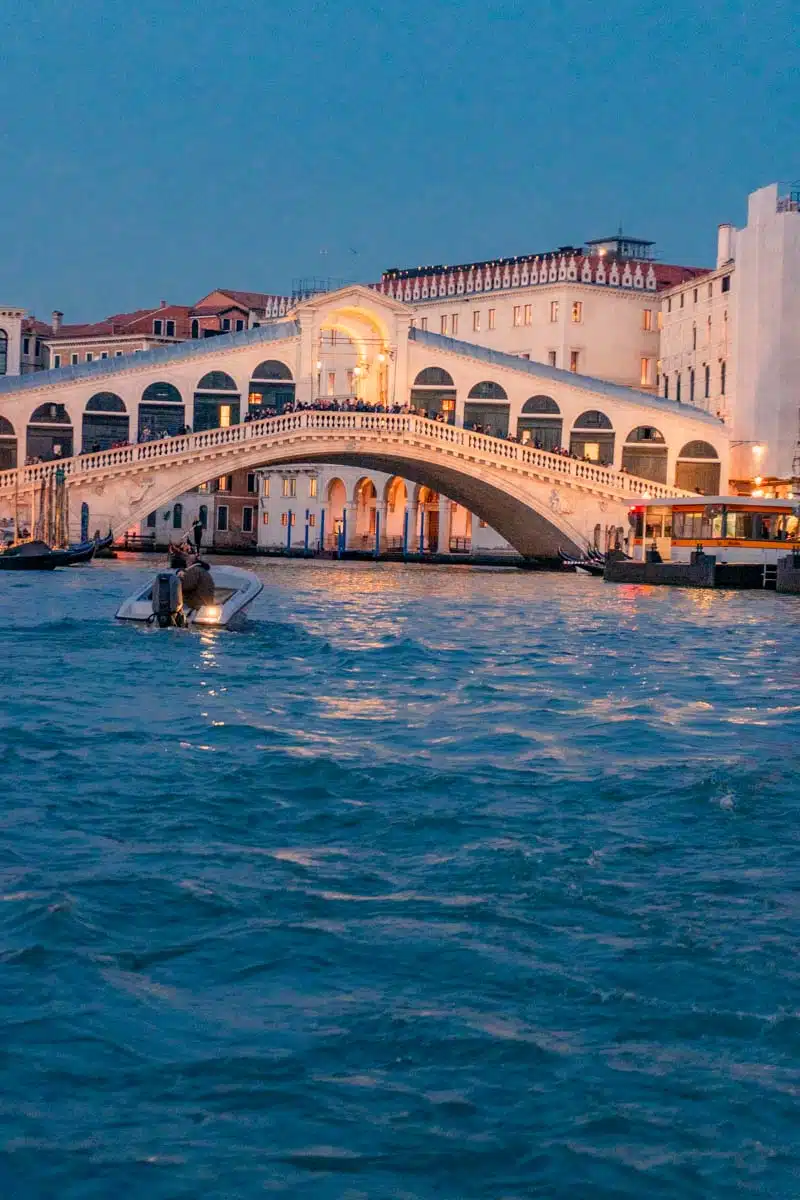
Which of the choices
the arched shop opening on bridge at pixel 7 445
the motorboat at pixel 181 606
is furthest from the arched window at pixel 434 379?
the motorboat at pixel 181 606

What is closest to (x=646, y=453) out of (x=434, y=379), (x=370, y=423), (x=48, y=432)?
(x=434, y=379)

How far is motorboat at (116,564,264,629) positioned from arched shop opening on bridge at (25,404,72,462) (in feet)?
87.0

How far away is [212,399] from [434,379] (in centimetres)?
556

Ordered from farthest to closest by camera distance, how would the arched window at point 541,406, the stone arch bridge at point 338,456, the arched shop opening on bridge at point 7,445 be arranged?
the arched window at point 541,406, the arched shop opening on bridge at point 7,445, the stone arch bridge at point 338,456

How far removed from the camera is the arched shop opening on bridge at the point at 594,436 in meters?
45.9

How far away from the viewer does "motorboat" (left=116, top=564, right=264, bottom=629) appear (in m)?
16.9

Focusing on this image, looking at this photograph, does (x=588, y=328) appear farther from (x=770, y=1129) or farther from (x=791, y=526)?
(x=770, y=1129)

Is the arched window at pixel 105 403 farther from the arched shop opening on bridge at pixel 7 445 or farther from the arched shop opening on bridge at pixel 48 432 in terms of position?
the arched shop opening on bridge at pixel 7 445

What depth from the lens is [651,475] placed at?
150ft

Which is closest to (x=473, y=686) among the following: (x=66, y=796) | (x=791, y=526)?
(x=66, y=796)

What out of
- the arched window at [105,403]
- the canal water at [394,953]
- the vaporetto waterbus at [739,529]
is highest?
the arched window at [105,403]

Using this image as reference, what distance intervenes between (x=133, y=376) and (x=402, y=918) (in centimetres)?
3979

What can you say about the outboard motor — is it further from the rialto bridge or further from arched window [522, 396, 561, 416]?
arched window [522, 396, 561, 416]

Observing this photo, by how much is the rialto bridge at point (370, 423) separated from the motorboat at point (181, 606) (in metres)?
22.3
